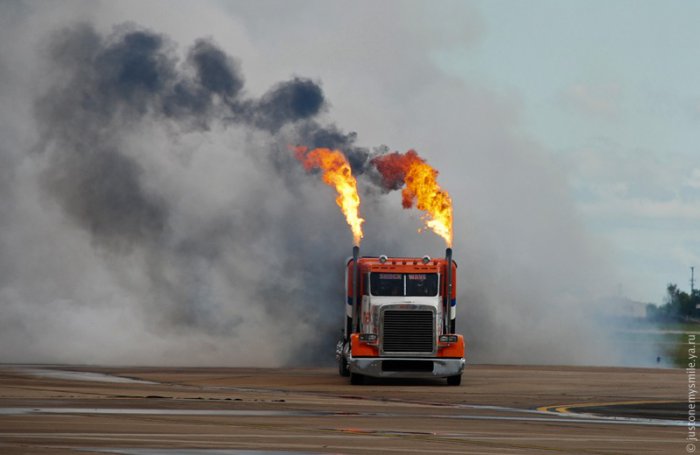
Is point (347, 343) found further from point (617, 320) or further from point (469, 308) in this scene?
point (617, 320)

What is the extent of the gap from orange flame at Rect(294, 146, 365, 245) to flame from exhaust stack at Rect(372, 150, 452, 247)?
1.43m

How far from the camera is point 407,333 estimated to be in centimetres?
4269

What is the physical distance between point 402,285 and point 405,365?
2603 millimetres

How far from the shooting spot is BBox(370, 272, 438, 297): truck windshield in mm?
43688

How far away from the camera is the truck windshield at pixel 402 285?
143 feet

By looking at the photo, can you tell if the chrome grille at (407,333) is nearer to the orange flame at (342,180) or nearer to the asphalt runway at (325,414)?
the asphalt runway at (325,414)

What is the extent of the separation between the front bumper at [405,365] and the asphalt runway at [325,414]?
57cm

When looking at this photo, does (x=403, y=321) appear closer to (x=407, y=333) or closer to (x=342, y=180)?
(x=407, y=333)

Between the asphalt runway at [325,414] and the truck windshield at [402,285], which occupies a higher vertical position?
the truck windshield at [402,285]

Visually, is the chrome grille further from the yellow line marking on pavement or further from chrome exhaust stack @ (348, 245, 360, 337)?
the yellow line marking on pavement

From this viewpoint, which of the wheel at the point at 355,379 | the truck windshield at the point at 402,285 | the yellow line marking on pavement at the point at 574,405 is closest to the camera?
the yellow line marking on pavement at the point at 574,405

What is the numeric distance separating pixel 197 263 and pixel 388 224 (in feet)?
31.1

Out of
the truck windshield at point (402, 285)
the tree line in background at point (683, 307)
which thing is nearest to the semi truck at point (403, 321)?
the truck windshield at point (402, 285)

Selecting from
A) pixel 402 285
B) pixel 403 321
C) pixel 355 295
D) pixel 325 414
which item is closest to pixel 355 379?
pixel 403 321
